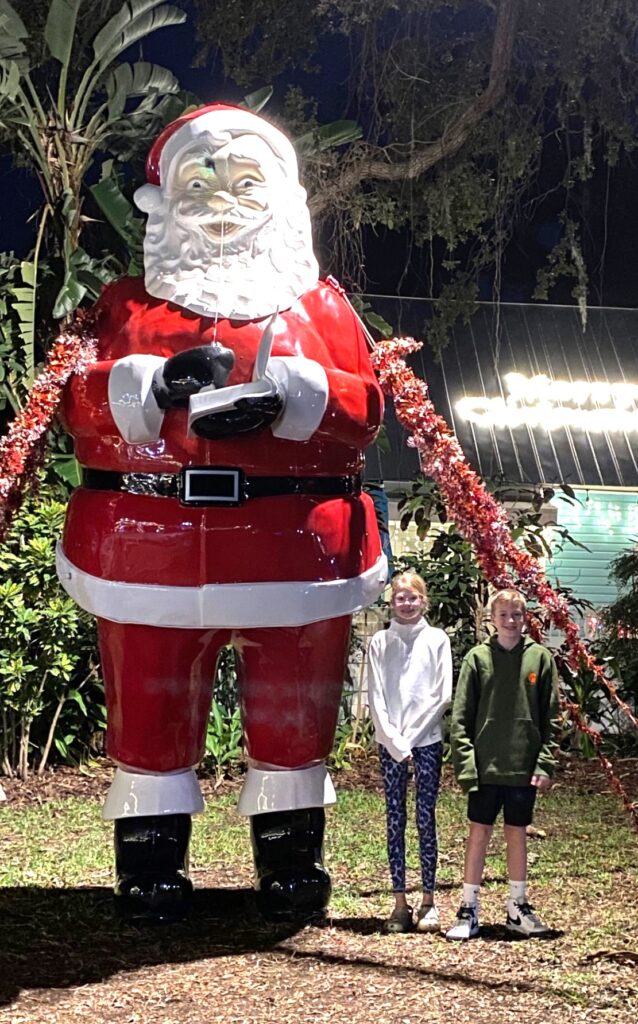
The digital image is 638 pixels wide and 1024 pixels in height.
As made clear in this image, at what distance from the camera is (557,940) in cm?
366

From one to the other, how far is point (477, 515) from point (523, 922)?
4.15 ft

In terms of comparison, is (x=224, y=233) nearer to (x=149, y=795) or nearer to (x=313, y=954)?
(x=149, y=795)

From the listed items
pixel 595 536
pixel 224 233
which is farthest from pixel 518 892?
pixel 595 536

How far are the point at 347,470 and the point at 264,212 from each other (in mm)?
787

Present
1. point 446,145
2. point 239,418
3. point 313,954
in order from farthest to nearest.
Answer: point 446,145 < point 313,954 < point 239,418

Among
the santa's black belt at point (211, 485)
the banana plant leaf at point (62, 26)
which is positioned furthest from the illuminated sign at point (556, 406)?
the santa's black belt at point (211, 485)

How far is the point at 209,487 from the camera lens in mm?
3301

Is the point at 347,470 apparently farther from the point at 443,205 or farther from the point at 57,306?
the point at 443,205

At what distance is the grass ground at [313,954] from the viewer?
3.05 meters

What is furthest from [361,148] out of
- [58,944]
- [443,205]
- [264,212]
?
[58,944]

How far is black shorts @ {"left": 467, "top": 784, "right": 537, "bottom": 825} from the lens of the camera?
3.62m

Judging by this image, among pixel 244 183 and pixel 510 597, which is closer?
pixel 244 183

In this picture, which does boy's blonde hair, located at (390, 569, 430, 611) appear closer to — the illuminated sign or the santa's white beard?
the santa's white beard

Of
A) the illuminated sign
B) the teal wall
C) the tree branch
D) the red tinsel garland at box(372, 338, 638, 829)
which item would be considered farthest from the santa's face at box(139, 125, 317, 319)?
the teal wall
